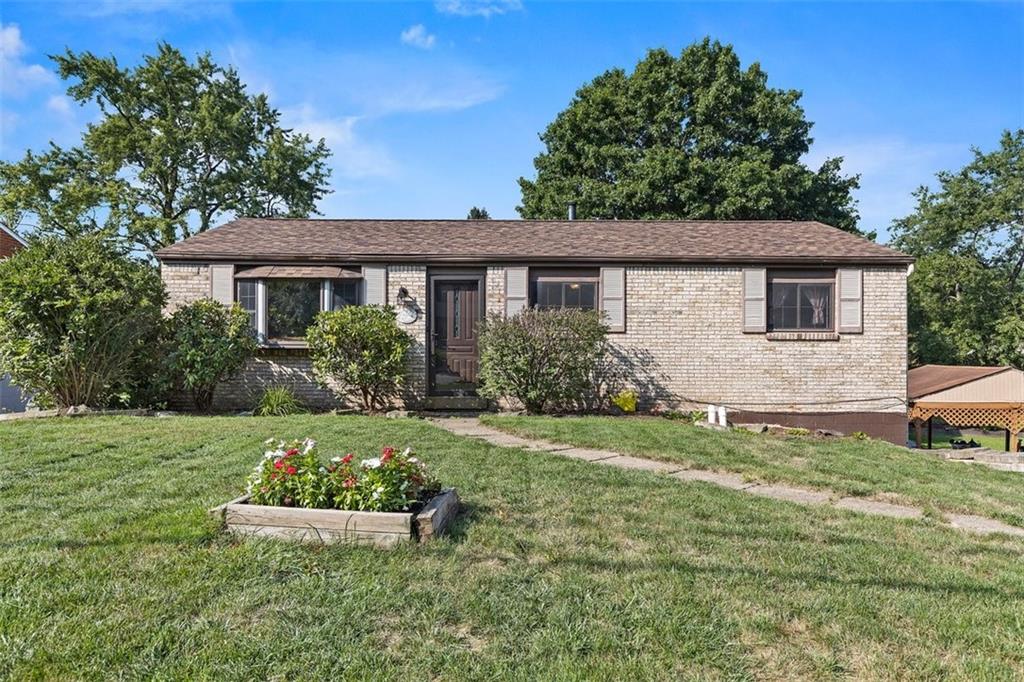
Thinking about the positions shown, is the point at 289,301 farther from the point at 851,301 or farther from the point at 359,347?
the point at 851,301

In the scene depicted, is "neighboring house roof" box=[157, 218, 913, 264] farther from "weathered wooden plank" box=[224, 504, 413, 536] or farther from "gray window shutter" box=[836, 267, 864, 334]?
"weathered wooden plank" box=[224, 504, 413, 536]

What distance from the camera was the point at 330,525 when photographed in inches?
127

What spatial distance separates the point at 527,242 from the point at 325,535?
28.4 feet

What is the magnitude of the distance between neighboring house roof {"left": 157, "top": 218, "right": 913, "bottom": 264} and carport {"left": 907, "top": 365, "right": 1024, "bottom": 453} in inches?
143

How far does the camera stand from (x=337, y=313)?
372 inches

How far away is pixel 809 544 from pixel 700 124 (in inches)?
800

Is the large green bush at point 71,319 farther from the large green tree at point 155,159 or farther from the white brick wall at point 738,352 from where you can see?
the large green tree at point 155,159

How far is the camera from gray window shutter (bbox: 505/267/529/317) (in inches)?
409

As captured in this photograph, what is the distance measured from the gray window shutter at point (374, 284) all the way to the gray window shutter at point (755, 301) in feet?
21.9

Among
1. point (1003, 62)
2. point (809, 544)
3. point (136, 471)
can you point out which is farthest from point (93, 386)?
point (1003, 62)

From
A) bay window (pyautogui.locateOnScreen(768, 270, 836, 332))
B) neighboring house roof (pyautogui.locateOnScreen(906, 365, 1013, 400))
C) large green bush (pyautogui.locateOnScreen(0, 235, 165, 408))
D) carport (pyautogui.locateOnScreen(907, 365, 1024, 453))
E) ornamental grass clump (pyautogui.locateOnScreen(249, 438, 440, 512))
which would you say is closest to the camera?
ornamental grass clump (pyautogui.locateOnScreen(249, 438, 440, 512))

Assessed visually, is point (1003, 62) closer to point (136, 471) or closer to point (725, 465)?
point (725, 465)

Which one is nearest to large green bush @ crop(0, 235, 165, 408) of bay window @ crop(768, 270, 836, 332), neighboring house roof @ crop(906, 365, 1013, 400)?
bay window @ crop(768, 270, 836, 332)

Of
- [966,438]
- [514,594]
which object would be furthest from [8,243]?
[966,438]
